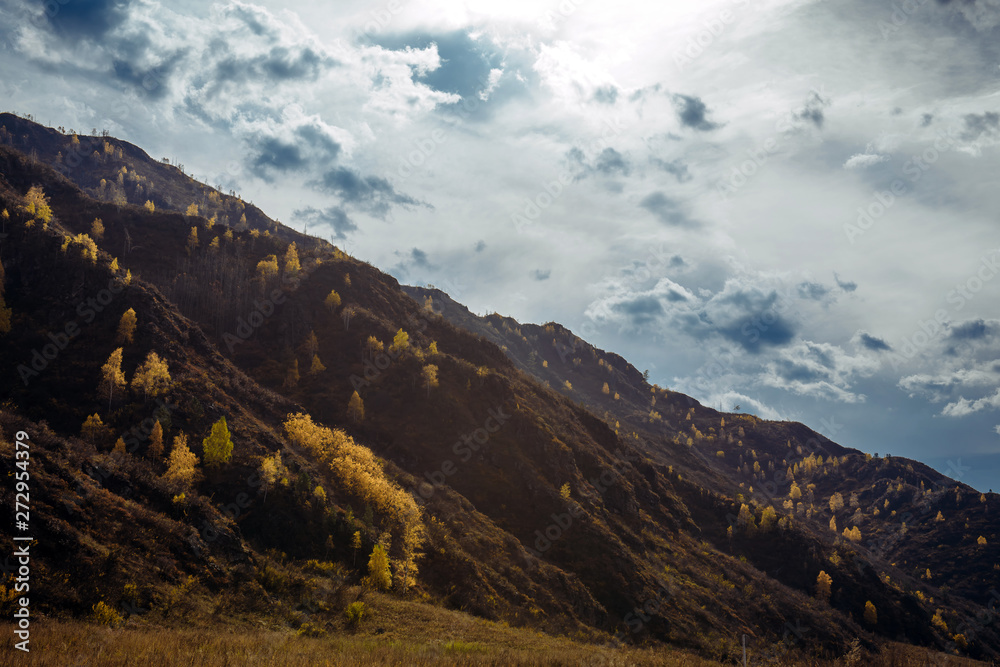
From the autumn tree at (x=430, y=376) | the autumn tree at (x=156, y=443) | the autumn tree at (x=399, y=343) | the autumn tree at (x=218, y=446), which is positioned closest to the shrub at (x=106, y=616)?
the autumn tree at (x=218, y=446)


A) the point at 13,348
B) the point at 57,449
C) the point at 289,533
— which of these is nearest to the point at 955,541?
the point at 289,533

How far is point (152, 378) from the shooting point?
6069 centimetres

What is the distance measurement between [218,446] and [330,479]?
52.8ft

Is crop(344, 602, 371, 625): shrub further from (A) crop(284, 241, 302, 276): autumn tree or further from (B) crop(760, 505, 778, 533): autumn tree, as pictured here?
(B) crop(760, 505, 778, 533): autumn tree

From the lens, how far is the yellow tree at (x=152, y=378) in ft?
195

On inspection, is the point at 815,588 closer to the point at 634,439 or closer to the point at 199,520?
the point at 634,439

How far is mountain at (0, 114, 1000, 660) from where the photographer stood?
37.5m

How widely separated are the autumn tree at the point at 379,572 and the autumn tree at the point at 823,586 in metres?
106

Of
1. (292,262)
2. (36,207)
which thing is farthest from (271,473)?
(292,262)

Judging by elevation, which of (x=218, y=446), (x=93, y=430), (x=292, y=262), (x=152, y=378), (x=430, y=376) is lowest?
(x=93, y=430)

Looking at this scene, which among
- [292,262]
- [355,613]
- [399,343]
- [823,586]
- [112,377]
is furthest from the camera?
[292,262]

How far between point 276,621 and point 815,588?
121 meters

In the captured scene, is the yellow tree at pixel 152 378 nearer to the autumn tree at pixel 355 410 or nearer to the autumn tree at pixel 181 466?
the autumn tree at pixel 181 466

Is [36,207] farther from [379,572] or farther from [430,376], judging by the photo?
[379,572]
